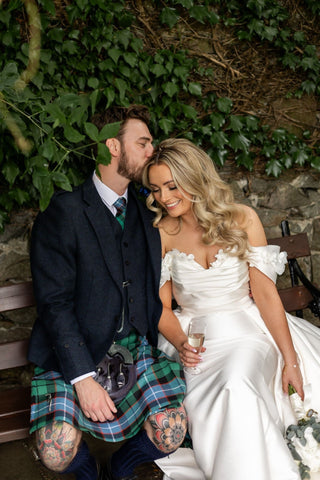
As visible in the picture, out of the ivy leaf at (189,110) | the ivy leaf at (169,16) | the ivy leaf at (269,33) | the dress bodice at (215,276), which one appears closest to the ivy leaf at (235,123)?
the ivy leaf at (189,110)

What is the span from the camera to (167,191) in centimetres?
250

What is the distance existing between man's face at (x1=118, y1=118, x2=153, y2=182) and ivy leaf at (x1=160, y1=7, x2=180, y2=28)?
3.58ft

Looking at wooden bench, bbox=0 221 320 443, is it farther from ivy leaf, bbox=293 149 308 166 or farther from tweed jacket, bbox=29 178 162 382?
ivy leaf, bbox=293 149 308 166

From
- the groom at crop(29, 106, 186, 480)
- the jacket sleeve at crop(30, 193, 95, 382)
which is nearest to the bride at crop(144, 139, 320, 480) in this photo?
the groom at crop(29, 106, 186, 480)

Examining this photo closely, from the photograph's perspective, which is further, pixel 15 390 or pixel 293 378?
pixel 15 390

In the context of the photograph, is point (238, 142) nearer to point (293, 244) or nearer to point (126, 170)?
point (293, 244)

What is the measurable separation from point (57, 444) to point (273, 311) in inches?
49.3

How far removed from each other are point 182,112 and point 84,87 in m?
0.72

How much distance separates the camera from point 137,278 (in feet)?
8.09

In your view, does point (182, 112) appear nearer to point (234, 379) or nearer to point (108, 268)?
point (108, 268)

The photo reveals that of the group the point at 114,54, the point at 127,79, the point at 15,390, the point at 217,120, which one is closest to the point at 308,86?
the point at 217,120

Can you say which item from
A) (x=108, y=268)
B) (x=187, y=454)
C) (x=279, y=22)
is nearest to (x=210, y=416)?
(x=187, y=454)

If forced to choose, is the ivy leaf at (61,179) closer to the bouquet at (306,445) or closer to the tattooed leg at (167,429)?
the tattooed leg at (167,429)

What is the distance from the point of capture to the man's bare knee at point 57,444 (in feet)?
6.63
